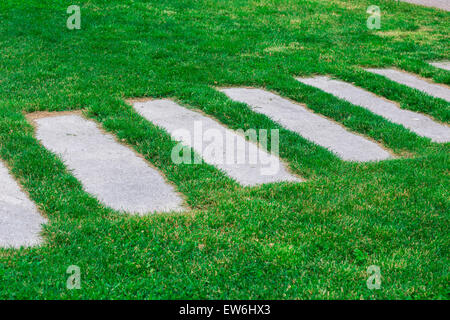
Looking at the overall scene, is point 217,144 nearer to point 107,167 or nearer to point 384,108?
point 107,167

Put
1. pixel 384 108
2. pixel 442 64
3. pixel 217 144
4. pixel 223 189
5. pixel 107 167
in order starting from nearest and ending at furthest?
pixel 223 189
pixel 107 167
pixel 217 144
pixel 384 108
pixel 442 64

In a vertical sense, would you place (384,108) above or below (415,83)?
below

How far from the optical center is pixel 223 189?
440 centimetres

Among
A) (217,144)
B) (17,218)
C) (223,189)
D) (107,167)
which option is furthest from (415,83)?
(17,218)

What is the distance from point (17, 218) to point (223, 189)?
1617 mm

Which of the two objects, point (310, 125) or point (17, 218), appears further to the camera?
point (310, 125)

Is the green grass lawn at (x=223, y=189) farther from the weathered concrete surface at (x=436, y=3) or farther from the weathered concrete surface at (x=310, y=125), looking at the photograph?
the weathered concrete surface at (x=436, y=3)

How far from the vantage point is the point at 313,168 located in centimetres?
491

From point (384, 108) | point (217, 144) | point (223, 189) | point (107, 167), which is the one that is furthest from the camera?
point (384, 108)

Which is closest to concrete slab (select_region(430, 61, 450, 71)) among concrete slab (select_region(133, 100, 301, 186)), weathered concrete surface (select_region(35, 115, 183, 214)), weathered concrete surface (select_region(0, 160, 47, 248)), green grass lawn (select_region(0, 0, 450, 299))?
green grass lawn (select_region(0, 0, 450, 299))

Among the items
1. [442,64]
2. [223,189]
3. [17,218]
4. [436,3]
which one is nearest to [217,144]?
[223,189]

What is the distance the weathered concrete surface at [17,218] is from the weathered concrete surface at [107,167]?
1.67ft

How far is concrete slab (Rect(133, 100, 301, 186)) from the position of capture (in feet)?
15.7

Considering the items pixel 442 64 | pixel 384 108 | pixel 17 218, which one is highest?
pixel 442 64
